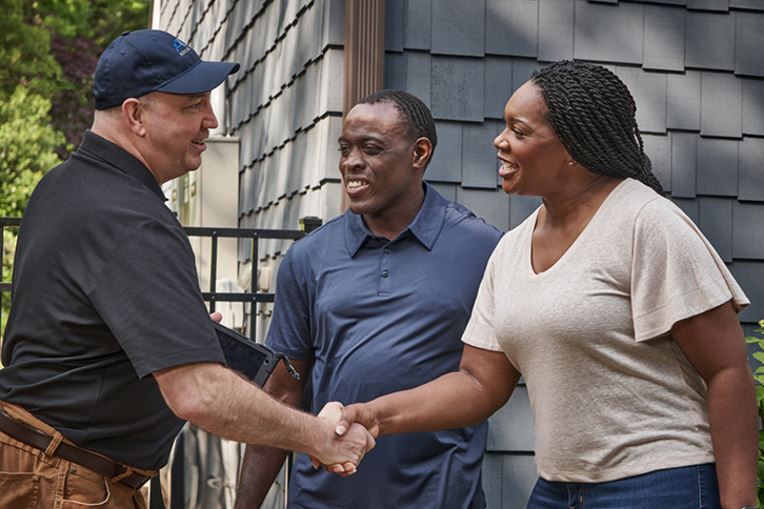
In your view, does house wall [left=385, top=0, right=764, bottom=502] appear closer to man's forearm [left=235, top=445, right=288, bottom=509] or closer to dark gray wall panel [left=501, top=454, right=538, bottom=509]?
dark gray wall panel [left=501, top=454, right=538, bottom=509]

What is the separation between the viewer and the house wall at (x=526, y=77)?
5.11 meters

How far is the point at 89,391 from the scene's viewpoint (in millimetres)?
2848

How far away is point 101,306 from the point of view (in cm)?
271

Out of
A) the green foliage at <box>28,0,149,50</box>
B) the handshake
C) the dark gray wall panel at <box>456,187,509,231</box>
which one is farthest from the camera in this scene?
the green foliage at <box>28,0,149,50</box>

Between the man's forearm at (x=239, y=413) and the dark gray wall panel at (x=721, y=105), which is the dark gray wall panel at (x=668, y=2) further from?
the man's forearm at (x=239, y=413)

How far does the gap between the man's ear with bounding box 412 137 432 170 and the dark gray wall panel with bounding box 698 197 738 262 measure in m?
2.02

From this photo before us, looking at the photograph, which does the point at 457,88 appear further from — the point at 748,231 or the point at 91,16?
the point at 91,16

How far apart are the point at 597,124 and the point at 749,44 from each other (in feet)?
9.47

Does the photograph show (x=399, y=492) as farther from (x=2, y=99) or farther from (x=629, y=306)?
(x=2, y=99)

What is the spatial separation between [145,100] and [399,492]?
124cm

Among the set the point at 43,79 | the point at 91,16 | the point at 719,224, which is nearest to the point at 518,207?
the point at 719,224

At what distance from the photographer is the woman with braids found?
256cm

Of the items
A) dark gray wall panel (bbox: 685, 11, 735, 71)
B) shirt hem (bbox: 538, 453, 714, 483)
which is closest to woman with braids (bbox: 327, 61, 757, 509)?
shirt hem (bbox: 538, 453, 714, 483)

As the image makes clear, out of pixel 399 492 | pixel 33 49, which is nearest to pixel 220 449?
pixel 399 492
